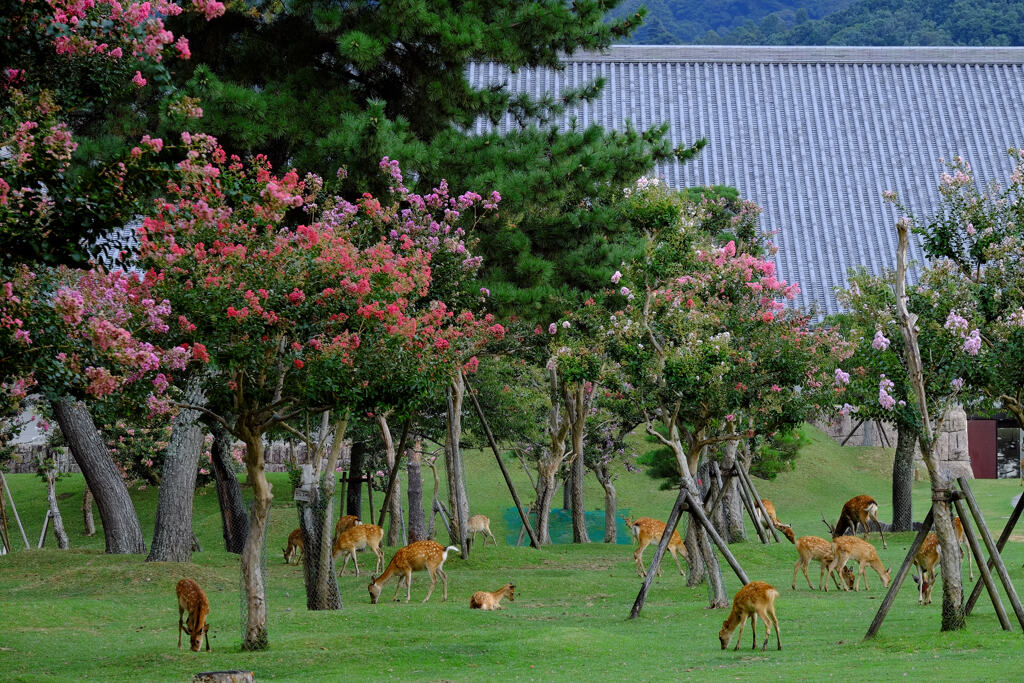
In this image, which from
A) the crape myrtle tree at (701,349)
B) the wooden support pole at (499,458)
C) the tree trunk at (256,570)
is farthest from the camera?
the wooden support pole at (499,458)

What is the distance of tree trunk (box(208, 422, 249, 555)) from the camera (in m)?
29.1

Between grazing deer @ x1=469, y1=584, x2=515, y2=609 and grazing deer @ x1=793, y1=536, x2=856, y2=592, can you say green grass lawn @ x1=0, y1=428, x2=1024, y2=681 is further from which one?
grazing deer @ x1=793, y1=536, x2=856, y2=592

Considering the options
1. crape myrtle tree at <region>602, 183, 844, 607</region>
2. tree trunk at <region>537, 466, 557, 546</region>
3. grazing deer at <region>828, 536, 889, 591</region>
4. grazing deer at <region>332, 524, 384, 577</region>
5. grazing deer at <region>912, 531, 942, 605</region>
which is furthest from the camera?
tree trunk at <region>537, 466, 557, 546</region>

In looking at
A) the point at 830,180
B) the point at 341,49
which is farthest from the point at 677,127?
the point at 341,49

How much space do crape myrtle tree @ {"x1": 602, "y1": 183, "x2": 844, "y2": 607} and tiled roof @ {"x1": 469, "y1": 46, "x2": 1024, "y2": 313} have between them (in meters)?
30.5

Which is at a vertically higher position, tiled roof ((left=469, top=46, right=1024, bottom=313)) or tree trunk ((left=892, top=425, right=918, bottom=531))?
tiled roof ((left=469, top=46, right=1024, bottom=313))

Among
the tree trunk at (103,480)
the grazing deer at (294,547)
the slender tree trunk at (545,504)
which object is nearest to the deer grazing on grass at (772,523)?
the slender tree trunk at (545,504)

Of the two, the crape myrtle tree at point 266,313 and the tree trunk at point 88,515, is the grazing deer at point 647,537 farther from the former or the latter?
the tree trunk at point 88,515

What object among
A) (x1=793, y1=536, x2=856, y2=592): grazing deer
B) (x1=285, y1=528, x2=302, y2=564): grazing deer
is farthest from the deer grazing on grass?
(x1=285, y1=528, x2=302, y2=564): grazing deer

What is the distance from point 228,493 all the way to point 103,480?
3.71m

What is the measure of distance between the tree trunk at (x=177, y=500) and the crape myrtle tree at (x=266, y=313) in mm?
9798

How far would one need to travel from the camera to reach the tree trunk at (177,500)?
2564cm

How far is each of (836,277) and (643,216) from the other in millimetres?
32008

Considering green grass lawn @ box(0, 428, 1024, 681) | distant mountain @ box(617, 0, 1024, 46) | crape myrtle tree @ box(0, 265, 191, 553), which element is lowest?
green grass lawn @ box(0, 428, 1024, 681)
